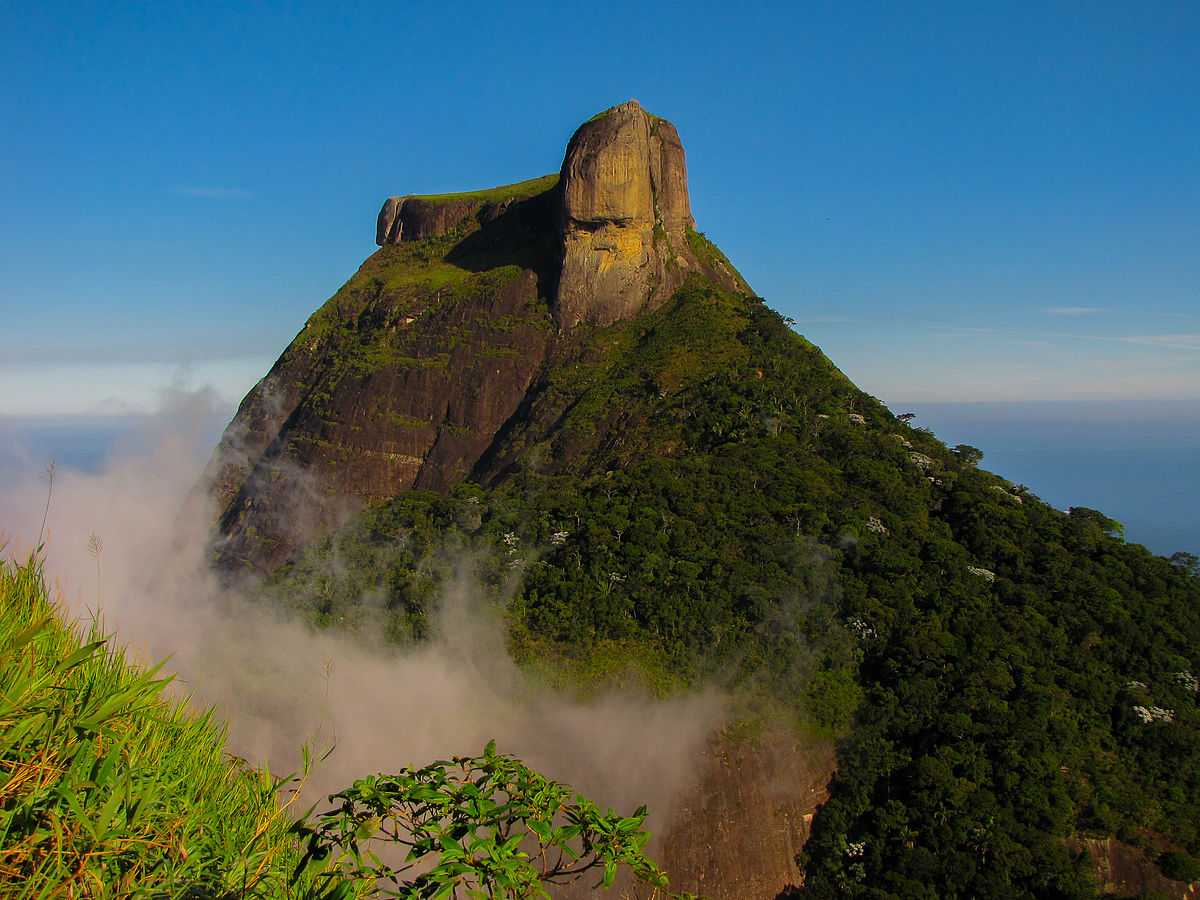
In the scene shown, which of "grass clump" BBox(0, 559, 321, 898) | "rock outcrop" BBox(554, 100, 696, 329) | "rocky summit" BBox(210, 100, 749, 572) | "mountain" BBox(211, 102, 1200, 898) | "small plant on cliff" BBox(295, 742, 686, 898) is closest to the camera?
"grass clump" BBox(0, 559, 321, 898)

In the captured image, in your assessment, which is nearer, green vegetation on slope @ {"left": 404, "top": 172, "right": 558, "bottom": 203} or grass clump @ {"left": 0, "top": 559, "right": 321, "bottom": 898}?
grass clump @ {"left": 0, "top": 559, "right": 321, "bottom": 898}

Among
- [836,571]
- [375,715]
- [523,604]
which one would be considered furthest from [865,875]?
[375,715]

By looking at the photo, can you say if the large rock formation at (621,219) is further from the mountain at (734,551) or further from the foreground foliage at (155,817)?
the foreground foliage at (155,817)

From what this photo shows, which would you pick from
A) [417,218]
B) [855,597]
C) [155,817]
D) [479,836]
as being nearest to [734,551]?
[855,597]

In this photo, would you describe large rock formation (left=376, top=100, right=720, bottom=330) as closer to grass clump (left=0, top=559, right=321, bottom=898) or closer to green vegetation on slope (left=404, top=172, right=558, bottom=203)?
green vegetation on slope (left=404, top=172, right=558, bottom=203)

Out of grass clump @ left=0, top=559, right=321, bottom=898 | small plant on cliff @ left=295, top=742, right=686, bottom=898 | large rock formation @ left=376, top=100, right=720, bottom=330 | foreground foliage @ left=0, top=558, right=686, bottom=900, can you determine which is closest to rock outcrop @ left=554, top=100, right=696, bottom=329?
large rock formation @ left=376, top=100, right=720, bottom=330

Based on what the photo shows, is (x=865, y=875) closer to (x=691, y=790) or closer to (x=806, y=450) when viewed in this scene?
(x=691, y=790)
